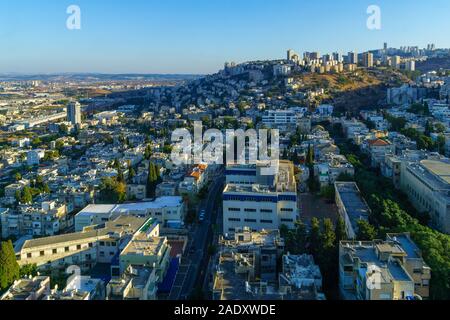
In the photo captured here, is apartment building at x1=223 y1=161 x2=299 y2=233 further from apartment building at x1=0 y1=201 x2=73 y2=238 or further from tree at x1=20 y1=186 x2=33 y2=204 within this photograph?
tree at x1=20 y1=186 x2=33 y2=204

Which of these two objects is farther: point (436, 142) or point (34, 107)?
point (34, 107)

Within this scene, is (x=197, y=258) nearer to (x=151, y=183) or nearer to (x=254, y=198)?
(x=254, y=198)

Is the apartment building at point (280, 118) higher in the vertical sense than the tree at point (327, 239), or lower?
higher

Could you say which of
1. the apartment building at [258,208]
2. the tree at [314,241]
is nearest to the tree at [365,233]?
the tree at [314,241]

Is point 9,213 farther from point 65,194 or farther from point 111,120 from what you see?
point 111,120

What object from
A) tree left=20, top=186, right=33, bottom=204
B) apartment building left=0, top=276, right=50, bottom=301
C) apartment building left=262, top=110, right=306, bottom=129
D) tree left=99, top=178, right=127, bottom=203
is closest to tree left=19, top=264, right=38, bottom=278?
apartment building left=0, top=276, right=50, bottom=301

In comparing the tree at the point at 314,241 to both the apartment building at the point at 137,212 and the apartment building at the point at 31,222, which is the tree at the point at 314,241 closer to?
the apartment building at the point at 137,212

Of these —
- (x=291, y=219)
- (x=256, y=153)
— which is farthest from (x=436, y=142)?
(x=291, y=219)
